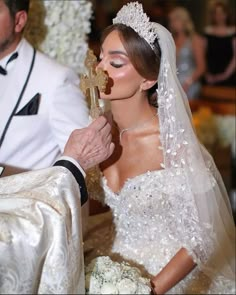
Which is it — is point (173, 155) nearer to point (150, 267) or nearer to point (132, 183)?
point (132, 183)

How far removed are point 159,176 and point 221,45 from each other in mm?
4506

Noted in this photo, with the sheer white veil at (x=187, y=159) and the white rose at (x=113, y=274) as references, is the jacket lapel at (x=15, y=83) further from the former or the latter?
the white rose at (x=113, y=274)

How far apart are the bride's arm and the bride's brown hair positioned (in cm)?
57

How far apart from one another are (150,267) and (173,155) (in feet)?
1.28

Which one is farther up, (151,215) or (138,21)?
(138,21)

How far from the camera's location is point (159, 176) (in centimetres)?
198

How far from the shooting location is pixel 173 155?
1943 mm

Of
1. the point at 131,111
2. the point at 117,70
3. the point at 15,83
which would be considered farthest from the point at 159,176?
the point at 15,83

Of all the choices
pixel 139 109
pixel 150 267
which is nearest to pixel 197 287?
pixel 150 267

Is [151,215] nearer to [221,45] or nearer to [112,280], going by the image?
[112,280]

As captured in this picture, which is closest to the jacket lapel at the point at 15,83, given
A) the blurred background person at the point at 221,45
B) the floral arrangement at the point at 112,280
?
the floral arrangement at the point at 112,280

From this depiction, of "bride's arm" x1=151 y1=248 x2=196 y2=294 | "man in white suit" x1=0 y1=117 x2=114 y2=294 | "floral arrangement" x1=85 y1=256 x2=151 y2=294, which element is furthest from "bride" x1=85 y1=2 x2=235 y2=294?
"man in white suit" x1=0 y1=117 x2=114 y2=294

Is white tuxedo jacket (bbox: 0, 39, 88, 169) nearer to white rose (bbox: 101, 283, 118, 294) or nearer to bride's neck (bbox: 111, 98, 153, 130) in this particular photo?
bride's neck (bbox: 111, 98, 153, 130)

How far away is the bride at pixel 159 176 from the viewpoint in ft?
6.28
